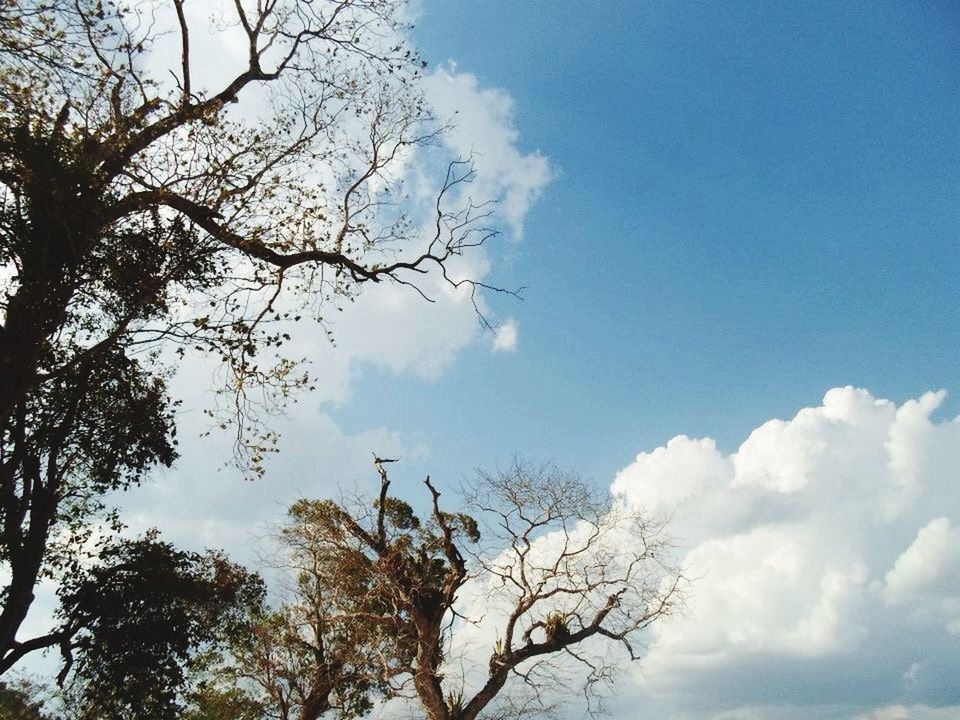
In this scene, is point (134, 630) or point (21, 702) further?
point (21, 702)

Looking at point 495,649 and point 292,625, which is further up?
point 292,625

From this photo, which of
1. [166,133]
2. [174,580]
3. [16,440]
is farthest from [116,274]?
[174,580]

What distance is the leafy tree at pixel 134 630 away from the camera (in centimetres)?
1408

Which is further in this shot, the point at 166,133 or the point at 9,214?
the point at 166,133

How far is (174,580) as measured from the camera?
1512cm

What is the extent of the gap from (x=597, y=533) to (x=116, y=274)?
1293 cm

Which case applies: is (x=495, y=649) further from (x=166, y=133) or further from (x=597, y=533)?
(x=166, y=133)

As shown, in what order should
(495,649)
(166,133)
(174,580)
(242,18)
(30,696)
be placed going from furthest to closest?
(30,696), (495,649), (174,580), (242,18), (166,133)

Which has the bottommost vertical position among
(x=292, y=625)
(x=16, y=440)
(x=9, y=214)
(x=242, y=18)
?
(x=292, y=625)

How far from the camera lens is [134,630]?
1423cm

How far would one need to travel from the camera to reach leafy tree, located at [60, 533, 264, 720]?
46.2ft

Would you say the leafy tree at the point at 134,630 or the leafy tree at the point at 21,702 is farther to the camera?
the leafy tree at the point at 21,702

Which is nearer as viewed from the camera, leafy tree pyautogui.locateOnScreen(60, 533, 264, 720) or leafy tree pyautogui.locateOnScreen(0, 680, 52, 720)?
leafy tree pyautogui.locateOnScreen(60, 533, 264, 720)

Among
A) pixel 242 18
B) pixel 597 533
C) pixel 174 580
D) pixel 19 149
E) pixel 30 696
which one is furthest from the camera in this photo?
pixel 30 696
